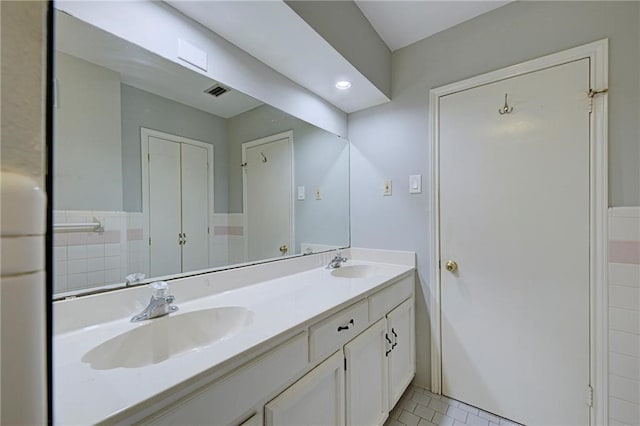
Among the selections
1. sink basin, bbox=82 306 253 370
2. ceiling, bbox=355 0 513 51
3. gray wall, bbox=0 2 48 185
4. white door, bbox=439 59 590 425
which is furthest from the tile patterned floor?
ceiling, bbox=355 0 513 51

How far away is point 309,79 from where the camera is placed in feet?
5.49

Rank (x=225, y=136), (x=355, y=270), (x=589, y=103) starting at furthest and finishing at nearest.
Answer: (x=355, y=270)
(x=225, y=136)
(x=589, y=103)

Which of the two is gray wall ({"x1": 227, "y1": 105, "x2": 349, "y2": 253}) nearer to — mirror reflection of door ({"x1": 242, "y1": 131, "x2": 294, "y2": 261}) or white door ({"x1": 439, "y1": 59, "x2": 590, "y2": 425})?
mirror reflection of door ({"x1": 242, "y1": 131, "x2": 294, "y2": 261})

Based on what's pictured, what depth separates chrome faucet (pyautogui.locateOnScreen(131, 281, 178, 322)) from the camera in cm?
96

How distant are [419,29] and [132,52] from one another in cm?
164

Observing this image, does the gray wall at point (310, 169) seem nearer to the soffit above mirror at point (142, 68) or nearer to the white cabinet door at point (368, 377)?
the soffit above mirror at point (142, 68)

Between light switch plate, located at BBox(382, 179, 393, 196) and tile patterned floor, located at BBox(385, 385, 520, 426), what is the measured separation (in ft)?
4.43

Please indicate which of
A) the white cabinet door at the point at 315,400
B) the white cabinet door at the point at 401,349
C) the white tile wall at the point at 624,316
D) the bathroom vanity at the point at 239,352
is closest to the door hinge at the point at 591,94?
the white tile wall at the point at 624,316

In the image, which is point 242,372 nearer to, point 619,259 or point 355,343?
point 355,343

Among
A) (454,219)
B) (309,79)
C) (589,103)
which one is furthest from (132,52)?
(589,103)

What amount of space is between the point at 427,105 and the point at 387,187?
60 cm

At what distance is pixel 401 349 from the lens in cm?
165

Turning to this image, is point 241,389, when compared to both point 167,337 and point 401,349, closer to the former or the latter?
point 167,337

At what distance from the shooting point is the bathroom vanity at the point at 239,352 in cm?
61
